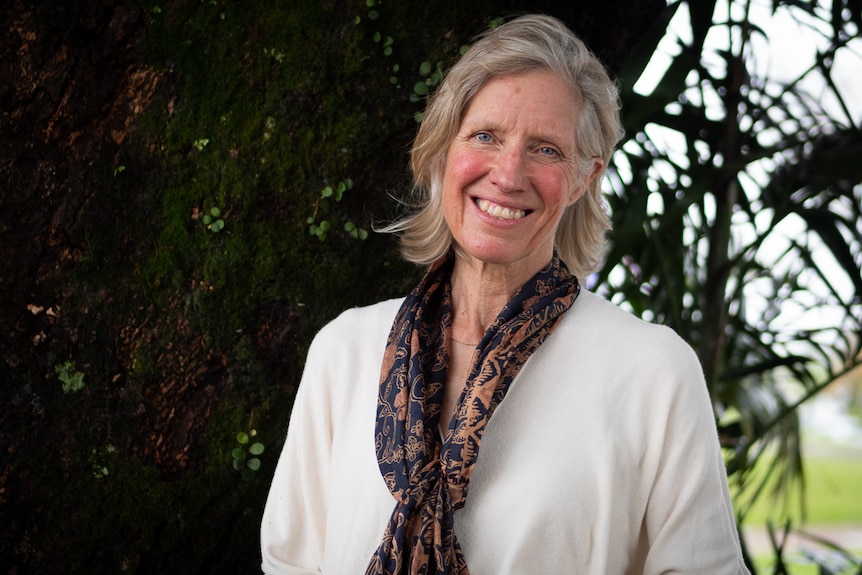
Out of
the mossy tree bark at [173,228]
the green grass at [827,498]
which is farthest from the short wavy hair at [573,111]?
the green grass at [827,498]

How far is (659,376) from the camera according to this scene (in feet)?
4.99

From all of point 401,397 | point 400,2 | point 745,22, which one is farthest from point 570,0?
point 401,397

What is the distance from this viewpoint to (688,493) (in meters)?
1.47

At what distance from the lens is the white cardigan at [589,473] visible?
1.48 meters

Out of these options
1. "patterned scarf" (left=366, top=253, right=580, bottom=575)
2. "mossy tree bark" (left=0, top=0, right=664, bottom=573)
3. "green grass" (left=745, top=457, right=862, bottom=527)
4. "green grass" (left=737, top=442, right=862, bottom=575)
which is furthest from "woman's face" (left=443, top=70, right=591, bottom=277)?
"green grass" (left=745, top=457, right=862, bottom=527)

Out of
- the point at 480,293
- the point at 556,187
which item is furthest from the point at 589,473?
the point at 556,187

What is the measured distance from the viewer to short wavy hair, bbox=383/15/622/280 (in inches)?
61.2

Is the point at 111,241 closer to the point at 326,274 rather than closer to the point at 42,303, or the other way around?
the point at 42,303

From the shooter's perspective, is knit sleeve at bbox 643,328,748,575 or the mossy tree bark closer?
knit sleeve at bbox 643,328,748,575

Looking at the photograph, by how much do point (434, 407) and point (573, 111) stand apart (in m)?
0.63

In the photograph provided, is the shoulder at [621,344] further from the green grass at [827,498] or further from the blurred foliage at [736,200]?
the green grass at [827,498]

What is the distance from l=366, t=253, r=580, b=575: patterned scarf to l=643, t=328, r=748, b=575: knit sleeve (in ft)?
0.90

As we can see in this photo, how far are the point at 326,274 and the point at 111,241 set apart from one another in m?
0.49

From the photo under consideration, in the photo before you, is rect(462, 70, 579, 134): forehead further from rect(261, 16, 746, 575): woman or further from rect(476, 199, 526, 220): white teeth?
rect(476, 199, 526, 220): white teeth
